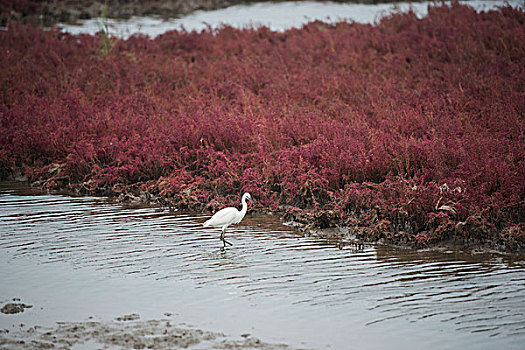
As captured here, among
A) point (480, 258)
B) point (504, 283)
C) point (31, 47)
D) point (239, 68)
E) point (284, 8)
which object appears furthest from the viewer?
point (284, 8)

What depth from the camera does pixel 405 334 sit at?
4.83 meters

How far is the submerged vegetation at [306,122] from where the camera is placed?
809 cm

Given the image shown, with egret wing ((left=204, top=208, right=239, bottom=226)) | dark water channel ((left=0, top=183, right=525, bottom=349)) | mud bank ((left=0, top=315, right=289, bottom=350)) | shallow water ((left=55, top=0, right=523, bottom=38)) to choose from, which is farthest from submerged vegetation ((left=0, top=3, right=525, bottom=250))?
shallow water ((left=55, top=0, right=523, bottom=38))

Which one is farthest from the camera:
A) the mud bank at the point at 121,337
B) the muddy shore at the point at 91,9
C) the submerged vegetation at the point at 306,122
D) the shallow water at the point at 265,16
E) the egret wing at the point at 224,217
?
the muddy shore at the point at 91,9

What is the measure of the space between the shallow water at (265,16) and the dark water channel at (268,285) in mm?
16808

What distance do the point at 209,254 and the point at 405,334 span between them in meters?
2.93

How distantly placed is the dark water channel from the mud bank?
169 mm

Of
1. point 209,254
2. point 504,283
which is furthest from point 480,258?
point 209,254

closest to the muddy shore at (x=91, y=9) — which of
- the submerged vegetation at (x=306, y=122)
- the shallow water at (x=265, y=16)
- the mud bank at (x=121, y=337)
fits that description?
the shallow water at (x=265, y=16)

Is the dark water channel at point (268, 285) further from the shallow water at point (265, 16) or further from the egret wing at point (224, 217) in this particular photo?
the shallow water at point (265, 16)

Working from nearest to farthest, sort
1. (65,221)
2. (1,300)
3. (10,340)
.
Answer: (10,340)
(1,300)
(65,221)

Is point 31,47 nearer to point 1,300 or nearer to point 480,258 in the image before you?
point 1,300

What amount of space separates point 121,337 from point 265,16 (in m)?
24.2

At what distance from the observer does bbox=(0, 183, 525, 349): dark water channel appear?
16.2 feet
